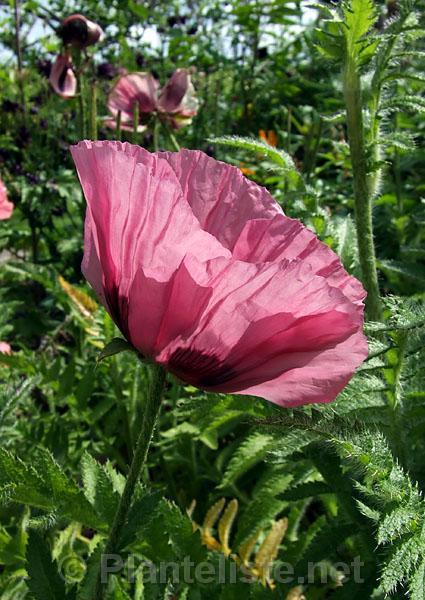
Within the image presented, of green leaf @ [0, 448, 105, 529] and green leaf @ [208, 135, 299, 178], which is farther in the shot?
green leaf @ [208, 135, 299, 178]

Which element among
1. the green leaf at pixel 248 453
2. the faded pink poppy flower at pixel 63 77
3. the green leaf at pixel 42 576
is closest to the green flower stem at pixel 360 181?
the green leaf at pixel 248 453

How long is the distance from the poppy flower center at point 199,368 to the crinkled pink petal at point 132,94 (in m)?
1.90

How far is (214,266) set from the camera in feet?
2.19

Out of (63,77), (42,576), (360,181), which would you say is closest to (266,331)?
(42,576)

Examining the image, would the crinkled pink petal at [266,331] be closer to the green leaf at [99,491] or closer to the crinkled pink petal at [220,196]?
the crinkled pink petal at [220,196]

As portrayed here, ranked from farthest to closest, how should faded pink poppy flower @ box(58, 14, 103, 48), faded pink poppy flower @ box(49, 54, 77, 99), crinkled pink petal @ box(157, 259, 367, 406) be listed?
faded pink poppy flower @ box(49, 54, 77, 99)
faded pink poppy flower @ box(58, 14, 103, 48)
crinkled pink petal @ box(157, 259, 367, 406)

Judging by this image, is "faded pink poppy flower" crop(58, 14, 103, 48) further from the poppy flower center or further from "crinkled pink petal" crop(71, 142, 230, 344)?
the poppy flower center

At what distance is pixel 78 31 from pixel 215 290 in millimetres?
1705

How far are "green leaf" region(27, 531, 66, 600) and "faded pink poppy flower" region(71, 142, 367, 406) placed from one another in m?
0.37

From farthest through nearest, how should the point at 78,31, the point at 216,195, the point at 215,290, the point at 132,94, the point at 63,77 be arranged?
the point at 132,94 → the point at 63,77 → the point at 78,31 → the point at 216,195 → the point at 215,290

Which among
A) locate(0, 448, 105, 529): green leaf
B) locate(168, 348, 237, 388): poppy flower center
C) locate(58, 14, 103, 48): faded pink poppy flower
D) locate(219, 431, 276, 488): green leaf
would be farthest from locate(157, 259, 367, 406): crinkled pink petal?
locate(58, 14, 103, 48): faded pink poppy flower

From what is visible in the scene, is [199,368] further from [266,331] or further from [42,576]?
[42,576]

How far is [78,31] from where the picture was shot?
2.15m

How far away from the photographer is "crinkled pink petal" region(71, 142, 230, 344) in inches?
27.0
